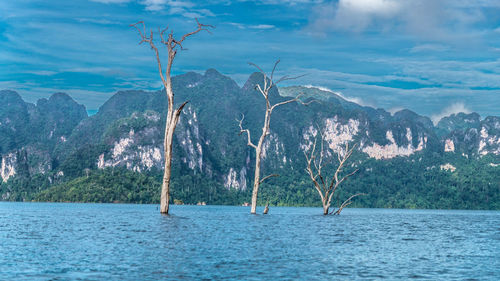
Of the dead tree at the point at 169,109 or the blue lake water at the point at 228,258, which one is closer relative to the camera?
the blue lake water at the point at 228,258

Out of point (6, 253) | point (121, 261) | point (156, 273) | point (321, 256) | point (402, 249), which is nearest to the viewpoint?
point (156, 273)

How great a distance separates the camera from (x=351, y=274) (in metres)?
21.2

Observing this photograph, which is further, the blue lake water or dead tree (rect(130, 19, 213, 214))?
dead tree (rect(130, 19, 213, 214))

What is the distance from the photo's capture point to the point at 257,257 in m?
25.5

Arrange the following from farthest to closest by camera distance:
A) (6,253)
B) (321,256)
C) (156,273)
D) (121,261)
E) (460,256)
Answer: (460,256), (321,256), (6,253), (121,261), (156,273)

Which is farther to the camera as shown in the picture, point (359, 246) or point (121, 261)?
point (359, 246)

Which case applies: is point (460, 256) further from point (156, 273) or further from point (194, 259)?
point (156, 273)

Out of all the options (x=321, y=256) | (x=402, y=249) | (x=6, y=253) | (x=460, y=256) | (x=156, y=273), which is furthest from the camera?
(x=402, y=249)

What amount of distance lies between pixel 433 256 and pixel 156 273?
Answer: 14.9m

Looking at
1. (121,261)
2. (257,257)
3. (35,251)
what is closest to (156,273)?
(121,261)

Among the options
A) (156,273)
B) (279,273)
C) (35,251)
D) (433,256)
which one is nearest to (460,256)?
(433,256)

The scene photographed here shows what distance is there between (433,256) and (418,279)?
852cm

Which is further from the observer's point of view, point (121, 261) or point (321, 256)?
point (321, 256)

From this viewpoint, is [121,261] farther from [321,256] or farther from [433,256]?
[433,256]
